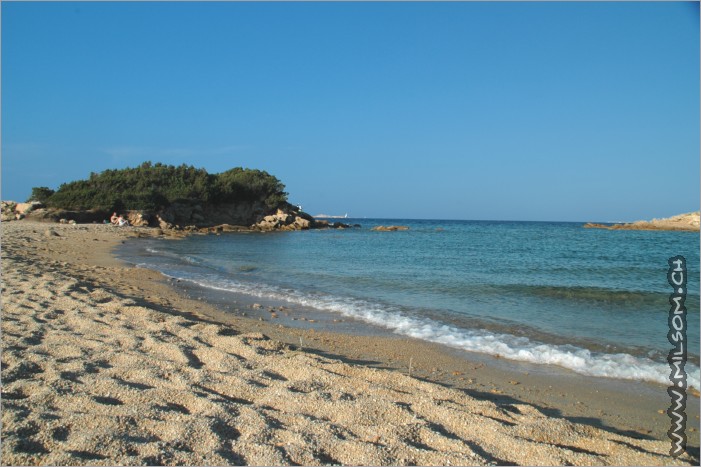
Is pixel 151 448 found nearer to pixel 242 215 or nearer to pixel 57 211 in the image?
pixel 57 211

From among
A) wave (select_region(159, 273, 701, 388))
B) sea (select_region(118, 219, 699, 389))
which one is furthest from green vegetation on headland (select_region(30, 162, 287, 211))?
wave (select_region(159, 273, 701, 388))

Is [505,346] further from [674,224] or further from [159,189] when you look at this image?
[674,224]

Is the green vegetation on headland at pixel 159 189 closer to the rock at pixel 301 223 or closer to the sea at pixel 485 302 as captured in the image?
the rock at pixel 301 223

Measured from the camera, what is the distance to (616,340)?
23.8 feet

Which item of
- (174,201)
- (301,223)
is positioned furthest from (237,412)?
(301,223)

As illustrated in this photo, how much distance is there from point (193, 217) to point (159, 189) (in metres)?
4.58

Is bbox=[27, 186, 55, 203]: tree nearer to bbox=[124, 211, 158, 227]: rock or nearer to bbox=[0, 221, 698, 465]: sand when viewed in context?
bbox=[124, 211, 158, 227]: rock

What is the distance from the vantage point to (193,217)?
1978 inches

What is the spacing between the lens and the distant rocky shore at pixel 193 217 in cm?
3757

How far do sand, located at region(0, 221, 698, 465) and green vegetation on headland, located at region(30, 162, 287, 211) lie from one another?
136 ft

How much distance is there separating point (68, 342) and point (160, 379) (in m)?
1.80

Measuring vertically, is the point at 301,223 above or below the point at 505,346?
above

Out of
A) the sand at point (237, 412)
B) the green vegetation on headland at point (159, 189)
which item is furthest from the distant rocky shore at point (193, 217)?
the sand at point (237, 412)

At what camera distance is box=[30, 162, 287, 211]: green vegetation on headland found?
42719mm
